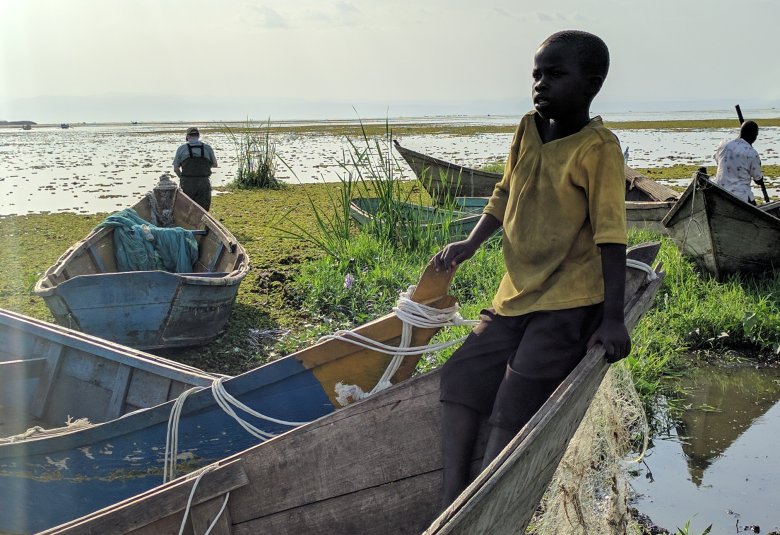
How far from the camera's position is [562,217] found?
2.33 meters

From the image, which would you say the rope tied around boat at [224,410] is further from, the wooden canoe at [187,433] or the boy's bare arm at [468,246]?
the boy's bare arm at [468,246]

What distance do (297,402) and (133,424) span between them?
0.68m

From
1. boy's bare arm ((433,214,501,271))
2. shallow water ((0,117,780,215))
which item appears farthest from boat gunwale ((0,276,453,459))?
shallow water ((0,117,780,215))

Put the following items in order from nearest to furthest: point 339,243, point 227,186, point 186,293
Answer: point 186,293
point 339,243
point 227,186

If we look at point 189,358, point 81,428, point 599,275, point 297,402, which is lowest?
point 189,358

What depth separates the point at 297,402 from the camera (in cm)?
313

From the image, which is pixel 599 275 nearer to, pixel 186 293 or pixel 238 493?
pixel 238 493

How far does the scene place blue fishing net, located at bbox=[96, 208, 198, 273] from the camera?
21.9 feet

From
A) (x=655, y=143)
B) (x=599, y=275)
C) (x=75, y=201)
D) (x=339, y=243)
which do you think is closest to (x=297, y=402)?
(x=599, y=275)

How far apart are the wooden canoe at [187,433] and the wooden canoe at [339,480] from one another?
0.34 meters

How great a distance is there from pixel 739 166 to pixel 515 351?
630cm

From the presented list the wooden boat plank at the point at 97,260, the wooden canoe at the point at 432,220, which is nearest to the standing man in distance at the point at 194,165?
Result: the wooden canoe at the point at 432,220

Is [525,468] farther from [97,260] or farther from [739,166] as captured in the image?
[739,166]

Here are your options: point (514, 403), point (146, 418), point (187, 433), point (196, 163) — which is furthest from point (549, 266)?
point (196, 163)
